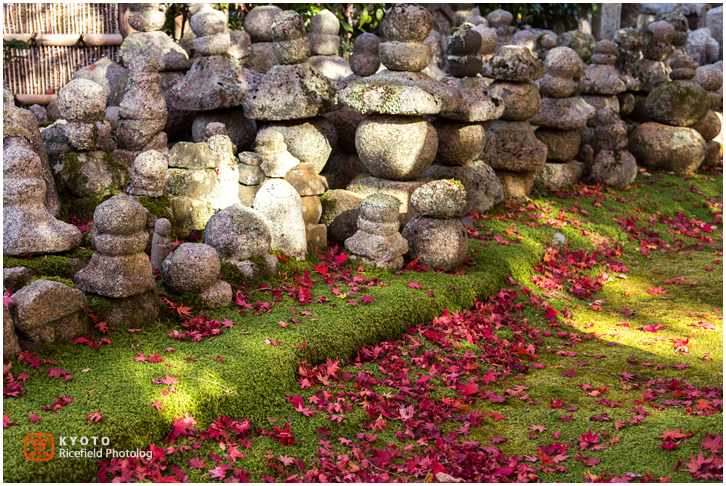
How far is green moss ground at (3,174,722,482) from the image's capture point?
383cm

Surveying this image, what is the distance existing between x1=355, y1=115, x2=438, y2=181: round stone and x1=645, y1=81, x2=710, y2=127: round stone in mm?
5568

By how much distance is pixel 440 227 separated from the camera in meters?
6.58

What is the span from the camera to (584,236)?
8.48m

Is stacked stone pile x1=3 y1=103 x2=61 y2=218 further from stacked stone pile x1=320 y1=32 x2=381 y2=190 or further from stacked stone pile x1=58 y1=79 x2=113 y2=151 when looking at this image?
stacked stone pile x1=320 y1=32 x2=381 y2=190

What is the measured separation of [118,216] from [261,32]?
6.42 meters

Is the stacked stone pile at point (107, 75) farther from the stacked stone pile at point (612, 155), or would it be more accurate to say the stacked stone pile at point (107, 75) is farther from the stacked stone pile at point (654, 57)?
the stacked stone pile at point (654, 57)

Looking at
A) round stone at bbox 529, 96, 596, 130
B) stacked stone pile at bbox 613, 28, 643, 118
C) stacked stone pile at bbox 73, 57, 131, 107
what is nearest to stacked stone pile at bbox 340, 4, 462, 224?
round stone at bbox 529, 96, 596, 130

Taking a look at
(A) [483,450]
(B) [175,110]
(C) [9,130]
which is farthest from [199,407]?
(B) [175,110]

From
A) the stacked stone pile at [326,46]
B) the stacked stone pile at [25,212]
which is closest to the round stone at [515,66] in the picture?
the stacked stone pile at [326,46]

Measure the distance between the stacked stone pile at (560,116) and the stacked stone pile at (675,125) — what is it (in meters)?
1.67

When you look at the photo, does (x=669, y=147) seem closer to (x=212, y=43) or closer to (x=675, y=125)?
(x=675, y=125)

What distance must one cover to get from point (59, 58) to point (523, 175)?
6.94m

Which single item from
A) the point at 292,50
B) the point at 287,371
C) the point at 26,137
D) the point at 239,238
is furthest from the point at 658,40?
the point at 26,137

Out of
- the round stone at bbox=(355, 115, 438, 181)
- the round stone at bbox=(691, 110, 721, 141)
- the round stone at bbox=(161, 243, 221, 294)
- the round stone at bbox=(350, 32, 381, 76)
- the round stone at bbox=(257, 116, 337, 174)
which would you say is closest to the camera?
the round stone at bbox=(161, 243, 221, 294)
